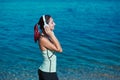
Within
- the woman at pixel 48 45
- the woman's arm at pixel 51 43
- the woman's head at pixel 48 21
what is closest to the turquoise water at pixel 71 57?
the woman at pixel 48 45

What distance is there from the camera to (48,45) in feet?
21.3

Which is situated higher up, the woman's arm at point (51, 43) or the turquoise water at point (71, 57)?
the woman's arm at point (51, 43)

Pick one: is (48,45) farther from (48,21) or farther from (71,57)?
(71,57)

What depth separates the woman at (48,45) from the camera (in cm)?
646

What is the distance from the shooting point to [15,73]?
13.4 meters

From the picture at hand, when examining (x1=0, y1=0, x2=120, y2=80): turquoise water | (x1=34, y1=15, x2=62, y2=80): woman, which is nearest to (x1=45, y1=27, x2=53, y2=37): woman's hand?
(x1=34, y1=15, x2=62, y2=80): woman

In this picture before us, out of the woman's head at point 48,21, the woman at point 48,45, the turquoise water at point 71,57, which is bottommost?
the turquoise water at point 71,57

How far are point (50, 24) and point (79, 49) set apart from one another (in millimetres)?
12851

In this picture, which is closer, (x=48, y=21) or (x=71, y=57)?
(x=48, y=21)

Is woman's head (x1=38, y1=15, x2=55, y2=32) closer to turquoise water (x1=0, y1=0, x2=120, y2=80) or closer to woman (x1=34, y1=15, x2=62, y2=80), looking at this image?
woman (x1=34, y1=15, x2=62, y2=80)

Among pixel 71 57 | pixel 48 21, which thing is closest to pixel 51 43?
pixel 48 21

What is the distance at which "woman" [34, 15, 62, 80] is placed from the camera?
6.46 m

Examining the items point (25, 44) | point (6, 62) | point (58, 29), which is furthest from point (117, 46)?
point (58, 29)

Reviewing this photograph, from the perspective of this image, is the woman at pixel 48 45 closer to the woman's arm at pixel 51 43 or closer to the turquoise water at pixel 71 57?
the woman's arm at pixel 51 43
